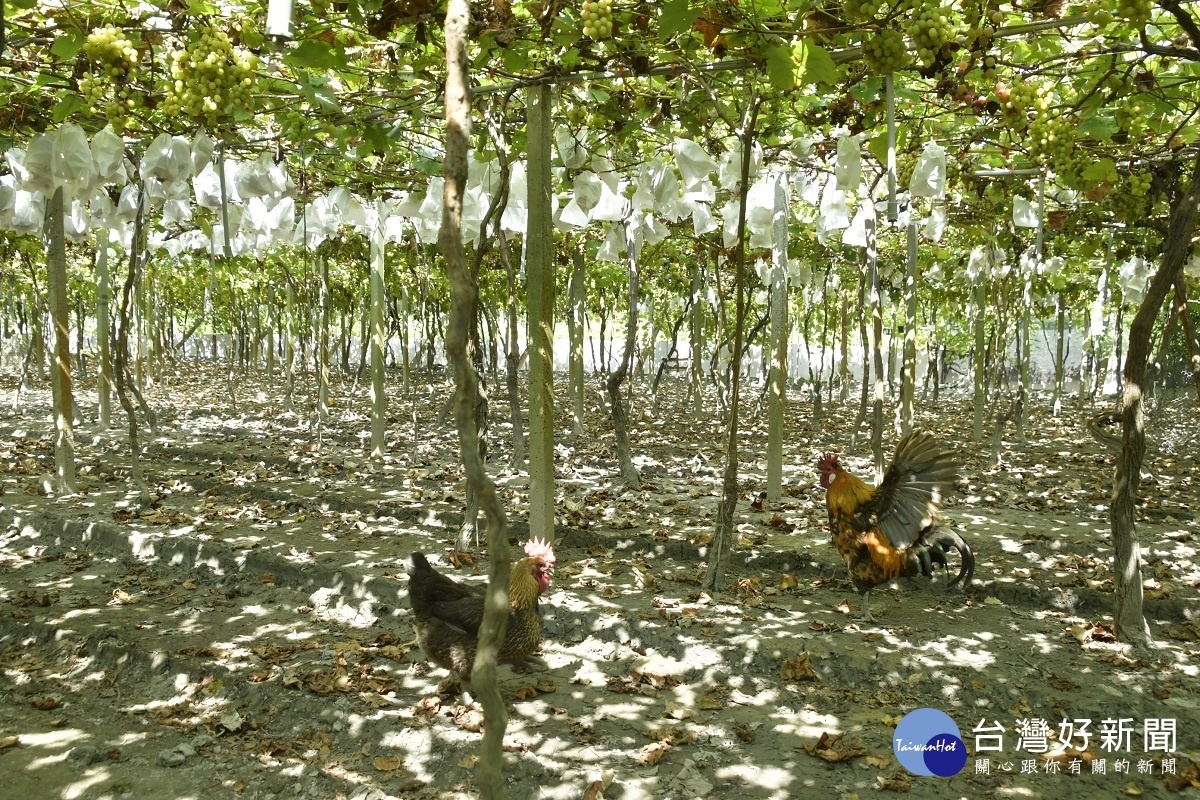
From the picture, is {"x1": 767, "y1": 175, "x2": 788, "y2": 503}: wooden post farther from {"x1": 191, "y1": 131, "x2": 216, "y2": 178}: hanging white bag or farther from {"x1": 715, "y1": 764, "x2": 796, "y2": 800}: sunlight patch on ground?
{"x1": 191, "y1": 131, "x2": 216, "y2": 178}: hanging white bag

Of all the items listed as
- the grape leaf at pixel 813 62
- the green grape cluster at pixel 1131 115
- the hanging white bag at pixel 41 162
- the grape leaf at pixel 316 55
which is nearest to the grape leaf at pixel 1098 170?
the green grape cluster at pixel 1131 115

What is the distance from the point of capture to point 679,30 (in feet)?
11.4

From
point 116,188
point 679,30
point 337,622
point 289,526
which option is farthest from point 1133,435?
point 116,188

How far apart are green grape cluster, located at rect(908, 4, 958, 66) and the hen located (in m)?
2.93

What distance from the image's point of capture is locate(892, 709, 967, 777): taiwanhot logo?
327cm

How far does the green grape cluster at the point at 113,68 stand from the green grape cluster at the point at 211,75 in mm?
443

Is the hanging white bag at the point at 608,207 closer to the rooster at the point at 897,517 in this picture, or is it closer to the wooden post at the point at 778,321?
the wooden post at the point at 778,321

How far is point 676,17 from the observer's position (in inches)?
131

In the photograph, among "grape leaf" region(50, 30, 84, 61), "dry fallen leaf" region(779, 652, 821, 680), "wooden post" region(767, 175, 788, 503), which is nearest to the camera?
"grape leaf" region(50, 30, 84, 61)

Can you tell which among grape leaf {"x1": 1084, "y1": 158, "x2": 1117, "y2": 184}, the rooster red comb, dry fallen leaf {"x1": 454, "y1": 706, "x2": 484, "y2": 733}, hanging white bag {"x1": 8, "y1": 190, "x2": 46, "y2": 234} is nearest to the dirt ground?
dry fallen leaf {"x1": 454, "y1": 706, "x2": 484, "y2": 733}

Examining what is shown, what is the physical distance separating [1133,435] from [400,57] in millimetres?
4953

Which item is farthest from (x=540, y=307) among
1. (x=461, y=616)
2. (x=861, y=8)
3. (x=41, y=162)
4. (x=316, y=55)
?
(x=41, y=162)

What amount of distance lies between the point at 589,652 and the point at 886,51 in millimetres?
3444

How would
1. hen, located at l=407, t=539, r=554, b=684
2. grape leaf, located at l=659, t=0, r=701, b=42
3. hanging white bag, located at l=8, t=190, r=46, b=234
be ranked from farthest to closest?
hanging white bag, located at l=8, t=190, r=46, b=234, hen, located at l=407, t=539, r=554, b=684, grape leaf, located at l=659, t=0, r=701, b=42
